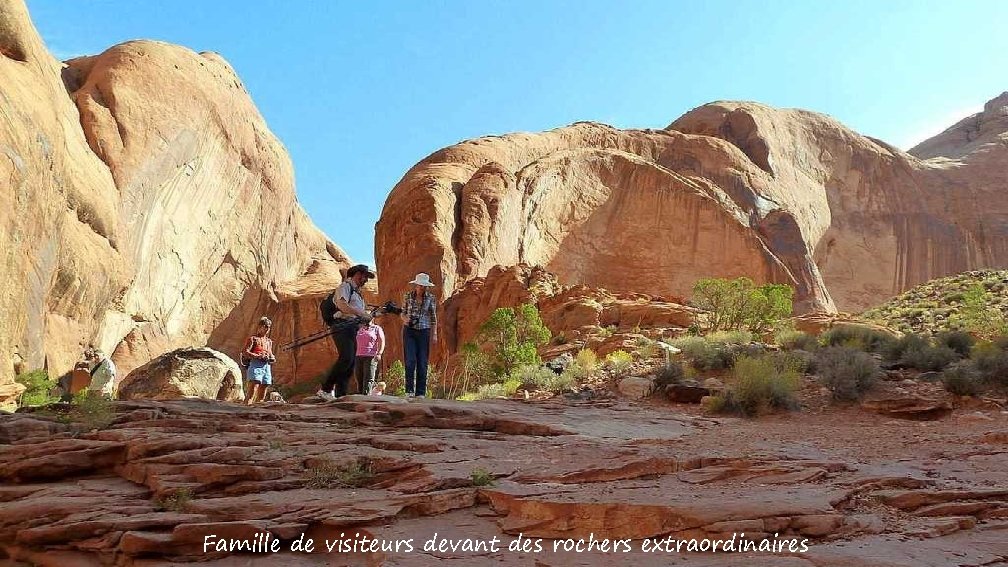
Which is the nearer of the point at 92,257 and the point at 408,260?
the point at 92,257

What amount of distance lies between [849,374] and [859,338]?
16.0 feet

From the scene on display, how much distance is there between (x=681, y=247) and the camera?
1325 inches

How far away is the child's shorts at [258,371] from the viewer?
11.4m

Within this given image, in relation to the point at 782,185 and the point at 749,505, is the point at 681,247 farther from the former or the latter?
the point at 749,505

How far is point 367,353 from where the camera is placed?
9.88m

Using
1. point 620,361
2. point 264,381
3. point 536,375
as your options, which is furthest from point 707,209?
point 264,381

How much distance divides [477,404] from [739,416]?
3.72m

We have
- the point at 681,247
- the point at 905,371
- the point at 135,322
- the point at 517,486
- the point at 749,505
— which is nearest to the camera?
the point at 749,505

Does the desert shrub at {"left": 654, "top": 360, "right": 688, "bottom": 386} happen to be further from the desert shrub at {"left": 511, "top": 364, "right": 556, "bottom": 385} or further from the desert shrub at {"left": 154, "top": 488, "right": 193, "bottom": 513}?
the desert shrub at {"left": 154, "top": 488, "right": 193, "bottom": 513}

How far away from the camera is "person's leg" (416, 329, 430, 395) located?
10281mm

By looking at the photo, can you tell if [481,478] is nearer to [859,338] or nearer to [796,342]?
[796,342]

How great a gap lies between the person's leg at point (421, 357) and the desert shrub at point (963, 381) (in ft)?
25.8

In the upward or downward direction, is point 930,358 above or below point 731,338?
below

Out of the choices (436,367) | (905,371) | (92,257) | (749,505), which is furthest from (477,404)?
(92,257)
